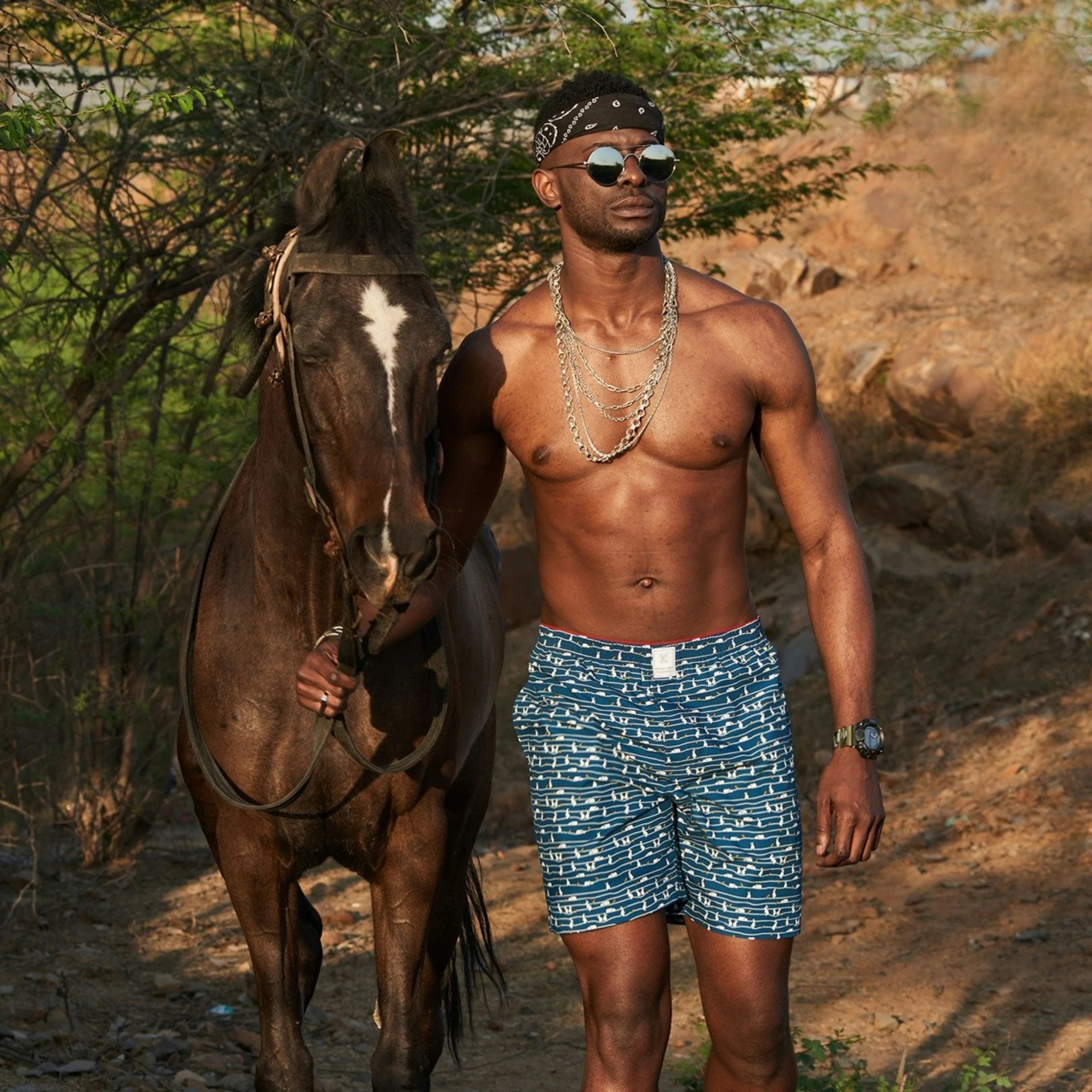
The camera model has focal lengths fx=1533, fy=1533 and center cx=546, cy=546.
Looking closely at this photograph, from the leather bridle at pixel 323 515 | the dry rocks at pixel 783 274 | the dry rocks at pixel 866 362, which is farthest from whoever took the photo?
the dry rocks at pixel 783 274

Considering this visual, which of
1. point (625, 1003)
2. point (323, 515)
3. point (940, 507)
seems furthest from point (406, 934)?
point (940, 507)

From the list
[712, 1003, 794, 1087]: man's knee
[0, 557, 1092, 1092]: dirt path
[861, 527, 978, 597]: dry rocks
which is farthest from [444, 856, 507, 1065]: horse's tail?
[861, 527, 978, 597]: dry rocks

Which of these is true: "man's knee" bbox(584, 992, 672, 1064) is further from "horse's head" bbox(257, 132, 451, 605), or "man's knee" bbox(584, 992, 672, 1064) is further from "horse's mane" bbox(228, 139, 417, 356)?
"horse's mane" bbox(228, 139, 417, 356)

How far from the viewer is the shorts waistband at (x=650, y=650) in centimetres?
314

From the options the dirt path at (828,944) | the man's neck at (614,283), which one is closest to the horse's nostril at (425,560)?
the man's neck at (614,283)

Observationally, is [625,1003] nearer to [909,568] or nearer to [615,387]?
[615,387]

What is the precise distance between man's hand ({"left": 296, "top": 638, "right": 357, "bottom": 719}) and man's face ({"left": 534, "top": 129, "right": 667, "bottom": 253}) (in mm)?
1019

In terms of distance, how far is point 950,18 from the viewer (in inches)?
648

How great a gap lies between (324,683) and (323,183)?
103 centimetres

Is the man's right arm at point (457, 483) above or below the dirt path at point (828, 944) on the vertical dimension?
above

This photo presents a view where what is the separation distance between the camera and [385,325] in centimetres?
296

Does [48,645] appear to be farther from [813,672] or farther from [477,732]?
[813,672]

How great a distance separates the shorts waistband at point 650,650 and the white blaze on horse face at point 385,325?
0.66 m

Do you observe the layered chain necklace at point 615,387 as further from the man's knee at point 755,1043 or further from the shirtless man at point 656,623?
the man's knee at point 755,1043
